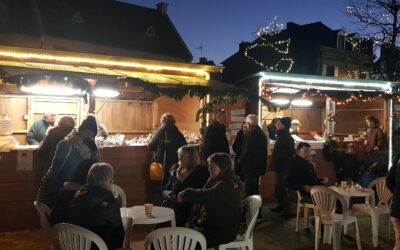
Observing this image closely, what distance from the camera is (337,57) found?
73.0ft

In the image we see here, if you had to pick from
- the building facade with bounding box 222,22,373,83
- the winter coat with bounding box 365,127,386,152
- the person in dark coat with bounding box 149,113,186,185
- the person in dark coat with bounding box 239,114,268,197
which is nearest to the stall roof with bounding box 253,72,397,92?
the winter coat with bounding box 365,127,386,152

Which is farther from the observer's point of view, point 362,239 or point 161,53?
point 161,53

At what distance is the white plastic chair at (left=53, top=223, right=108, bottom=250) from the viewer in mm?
3211

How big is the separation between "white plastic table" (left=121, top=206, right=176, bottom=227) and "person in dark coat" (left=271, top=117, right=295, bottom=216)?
3663 millimetres

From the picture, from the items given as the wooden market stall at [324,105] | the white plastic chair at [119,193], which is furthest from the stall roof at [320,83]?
the white plastic chair at [119,193]

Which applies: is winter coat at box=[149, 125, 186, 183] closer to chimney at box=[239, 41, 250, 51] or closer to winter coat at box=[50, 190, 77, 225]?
winter coat at box=[50, 190, 77, 225]

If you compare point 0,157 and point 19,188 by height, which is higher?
point 0,157

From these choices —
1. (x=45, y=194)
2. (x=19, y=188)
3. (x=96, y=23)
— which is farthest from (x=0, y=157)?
(x=96, y=23)

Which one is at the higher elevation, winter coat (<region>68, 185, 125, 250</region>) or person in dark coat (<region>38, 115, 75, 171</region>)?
person in dark coat (<region>38, 115, 75, 171</region>)

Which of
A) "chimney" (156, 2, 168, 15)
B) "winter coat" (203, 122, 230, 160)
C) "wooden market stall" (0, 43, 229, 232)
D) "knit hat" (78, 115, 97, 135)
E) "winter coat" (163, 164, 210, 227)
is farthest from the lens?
"chimney" (156, 2, 168, 15)

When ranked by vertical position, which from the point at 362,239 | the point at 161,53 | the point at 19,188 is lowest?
the point at 362,239

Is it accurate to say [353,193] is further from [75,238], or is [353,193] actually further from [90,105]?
[90,105]

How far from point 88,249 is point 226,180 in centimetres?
138

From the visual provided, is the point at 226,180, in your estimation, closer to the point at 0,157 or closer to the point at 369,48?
the point at 0,157
